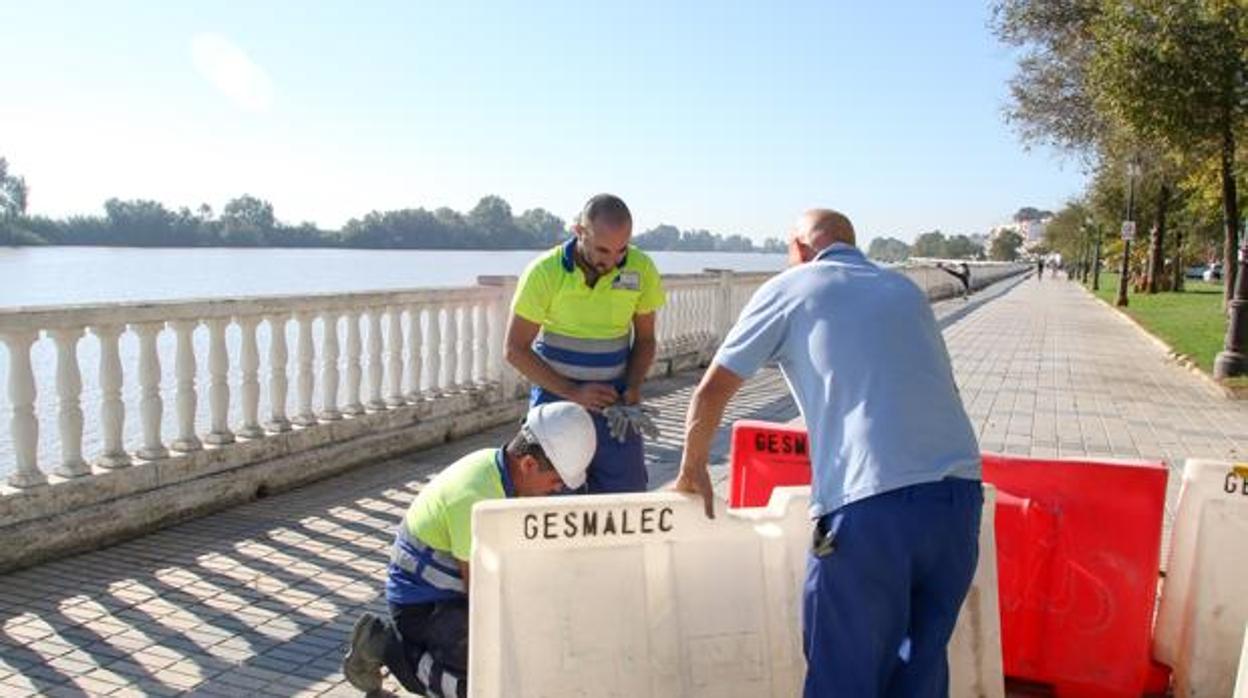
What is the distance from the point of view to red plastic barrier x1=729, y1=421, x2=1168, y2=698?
4.12 m

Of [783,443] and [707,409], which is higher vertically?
[707,409]

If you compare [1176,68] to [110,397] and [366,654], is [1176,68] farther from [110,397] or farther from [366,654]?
[366,654]

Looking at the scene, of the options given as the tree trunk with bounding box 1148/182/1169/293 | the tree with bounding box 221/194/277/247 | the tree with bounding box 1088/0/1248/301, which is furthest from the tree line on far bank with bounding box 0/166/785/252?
the tree trunk with bounding box 1148/182/1169/293

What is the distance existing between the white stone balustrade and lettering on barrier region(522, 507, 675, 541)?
3.11 meters

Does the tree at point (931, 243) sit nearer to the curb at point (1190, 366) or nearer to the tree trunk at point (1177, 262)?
the tree trunk at point (1177, 262)

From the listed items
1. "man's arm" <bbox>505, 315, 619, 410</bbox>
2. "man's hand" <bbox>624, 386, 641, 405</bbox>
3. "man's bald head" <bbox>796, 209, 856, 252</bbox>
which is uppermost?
"man's bald head" <bbox>796, 209, 856, 252</bbox>

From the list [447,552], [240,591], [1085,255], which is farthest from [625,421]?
[1085,255]

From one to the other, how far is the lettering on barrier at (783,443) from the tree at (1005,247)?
164 m

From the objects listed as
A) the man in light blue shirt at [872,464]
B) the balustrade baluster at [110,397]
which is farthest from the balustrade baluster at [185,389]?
the man in light blue shirt at [872,464]

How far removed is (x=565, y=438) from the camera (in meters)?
3.39

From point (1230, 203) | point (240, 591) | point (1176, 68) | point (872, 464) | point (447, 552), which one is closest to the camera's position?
point (872, 464)

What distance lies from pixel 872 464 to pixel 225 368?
14.7ft

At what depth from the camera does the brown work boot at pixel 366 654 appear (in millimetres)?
3715

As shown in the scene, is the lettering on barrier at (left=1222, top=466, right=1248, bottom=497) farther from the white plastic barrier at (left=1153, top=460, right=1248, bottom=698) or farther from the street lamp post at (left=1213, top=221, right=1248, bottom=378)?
the street lamp post at (left=1213, top=221, right=1248, bottom=378)
